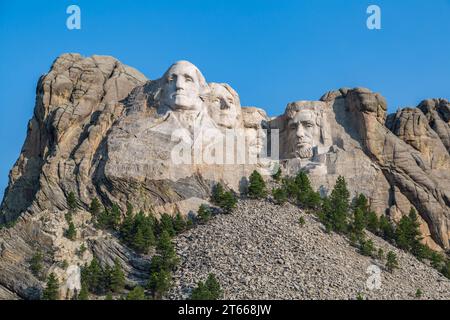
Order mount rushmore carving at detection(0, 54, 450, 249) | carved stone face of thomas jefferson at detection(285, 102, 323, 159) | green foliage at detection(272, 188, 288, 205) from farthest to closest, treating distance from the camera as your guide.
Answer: carved stone face of thomas jefferson at detection(285, 102, 323, 159)
mount rushmore carving at detection(0, 54, 450, 249)
green foliage at detection(272, 188, 288, 205)

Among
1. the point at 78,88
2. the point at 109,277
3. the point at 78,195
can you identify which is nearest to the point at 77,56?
the point at 78,88

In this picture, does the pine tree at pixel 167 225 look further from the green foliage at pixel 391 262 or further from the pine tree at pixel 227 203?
the green foliage at pixel 391 262

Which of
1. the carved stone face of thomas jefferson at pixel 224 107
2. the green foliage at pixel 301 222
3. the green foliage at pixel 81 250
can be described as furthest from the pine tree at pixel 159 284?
the carved stone face of thomas jefferson at pixel 224 107

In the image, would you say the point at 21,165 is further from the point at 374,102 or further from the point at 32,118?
the point at 374,102

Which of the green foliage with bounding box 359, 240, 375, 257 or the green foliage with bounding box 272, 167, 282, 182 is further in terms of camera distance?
the green foliage with bounding box 272, 167, 282, 182

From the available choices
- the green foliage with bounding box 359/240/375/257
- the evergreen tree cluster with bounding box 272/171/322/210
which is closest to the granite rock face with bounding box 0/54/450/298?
the evergreen tree cluster with bounding box 272/171/322/210

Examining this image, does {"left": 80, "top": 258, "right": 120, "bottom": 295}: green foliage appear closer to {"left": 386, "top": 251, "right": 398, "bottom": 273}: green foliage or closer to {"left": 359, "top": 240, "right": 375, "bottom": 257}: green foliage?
{"left": 359, "top": 240, "right": 375, "bottom": 257}: green foliage

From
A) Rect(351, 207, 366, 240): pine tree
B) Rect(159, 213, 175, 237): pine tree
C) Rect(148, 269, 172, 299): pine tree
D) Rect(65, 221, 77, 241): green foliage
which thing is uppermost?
Rect(351, 207, 366, 240): pine tree
